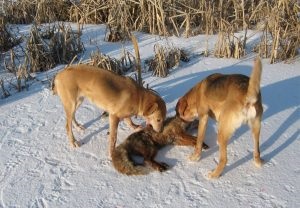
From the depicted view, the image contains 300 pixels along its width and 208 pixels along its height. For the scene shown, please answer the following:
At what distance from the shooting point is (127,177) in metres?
4.85

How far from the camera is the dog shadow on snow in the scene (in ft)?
17.0

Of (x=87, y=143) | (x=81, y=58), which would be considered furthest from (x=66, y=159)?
(x=81, y=58)

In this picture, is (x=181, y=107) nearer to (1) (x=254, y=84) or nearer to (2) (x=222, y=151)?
(2) (x=222, y=151)

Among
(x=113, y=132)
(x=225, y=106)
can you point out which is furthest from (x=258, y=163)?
(x=113, y=132)

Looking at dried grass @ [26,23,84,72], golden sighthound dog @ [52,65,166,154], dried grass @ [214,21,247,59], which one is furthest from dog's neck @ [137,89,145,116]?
dried grass @ [26,23,84,72]

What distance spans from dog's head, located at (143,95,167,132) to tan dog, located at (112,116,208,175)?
3.2 inches

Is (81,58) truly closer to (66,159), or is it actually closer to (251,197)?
(66,159)

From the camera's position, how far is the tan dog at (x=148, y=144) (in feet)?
16.0

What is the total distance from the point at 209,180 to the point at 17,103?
10.9ft

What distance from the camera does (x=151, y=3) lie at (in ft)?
27.8

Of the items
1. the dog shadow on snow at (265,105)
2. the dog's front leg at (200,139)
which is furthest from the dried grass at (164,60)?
the dog's front leg at (200,139)

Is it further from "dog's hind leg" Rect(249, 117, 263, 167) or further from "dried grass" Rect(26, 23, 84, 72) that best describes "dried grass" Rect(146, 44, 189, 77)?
"dog's hind leg" Rect(249, 117, 263, 167)

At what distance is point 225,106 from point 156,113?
3.23ft

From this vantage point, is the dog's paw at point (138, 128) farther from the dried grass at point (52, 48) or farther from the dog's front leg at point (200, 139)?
the dried grass at point (52, 48)
